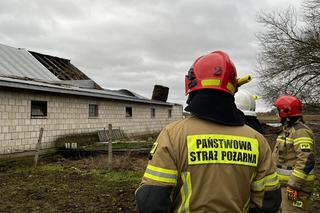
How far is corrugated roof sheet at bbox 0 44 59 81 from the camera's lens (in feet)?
48.7

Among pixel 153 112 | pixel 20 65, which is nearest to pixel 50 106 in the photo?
pixel 20 65

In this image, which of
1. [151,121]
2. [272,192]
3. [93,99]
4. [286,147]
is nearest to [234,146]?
[272,192]

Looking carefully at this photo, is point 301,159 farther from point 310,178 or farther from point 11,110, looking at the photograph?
point 11,110

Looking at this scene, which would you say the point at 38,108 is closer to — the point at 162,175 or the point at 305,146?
the point at 305,146

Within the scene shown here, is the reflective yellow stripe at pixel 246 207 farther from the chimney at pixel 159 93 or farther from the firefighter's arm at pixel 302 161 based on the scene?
the chimney at pixel 159 93

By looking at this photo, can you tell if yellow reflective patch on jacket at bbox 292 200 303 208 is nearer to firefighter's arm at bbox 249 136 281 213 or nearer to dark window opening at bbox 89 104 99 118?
firefighter's arm at bbox 249 136 281 213

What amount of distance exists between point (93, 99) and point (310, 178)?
44.3 ft

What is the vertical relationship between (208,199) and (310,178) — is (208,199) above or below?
above

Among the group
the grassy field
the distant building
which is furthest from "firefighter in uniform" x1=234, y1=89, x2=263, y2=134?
the distant building

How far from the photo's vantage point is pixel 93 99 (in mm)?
16156

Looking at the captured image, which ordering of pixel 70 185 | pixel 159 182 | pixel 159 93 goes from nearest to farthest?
pixel 159 182 → pixel 70 185 → pixel 159 93

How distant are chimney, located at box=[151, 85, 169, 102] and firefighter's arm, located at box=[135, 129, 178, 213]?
23.8 meters

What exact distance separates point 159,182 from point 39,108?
12.2m

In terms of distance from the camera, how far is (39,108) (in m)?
12.8
